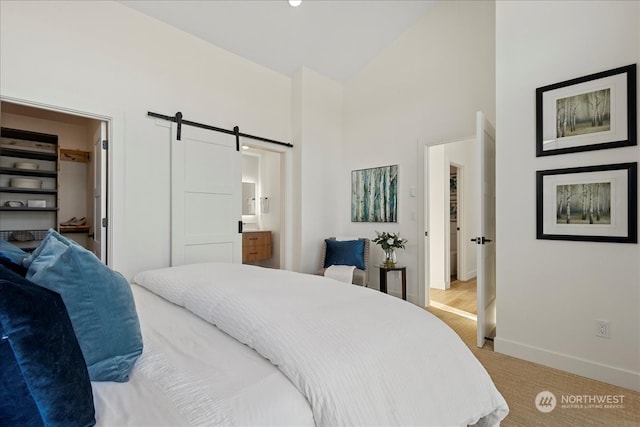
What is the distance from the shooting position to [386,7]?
11.4 ft

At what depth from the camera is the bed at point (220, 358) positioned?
58 cm

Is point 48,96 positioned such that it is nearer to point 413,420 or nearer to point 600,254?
point 413,420

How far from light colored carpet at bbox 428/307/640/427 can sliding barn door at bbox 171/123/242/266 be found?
2.72 meters

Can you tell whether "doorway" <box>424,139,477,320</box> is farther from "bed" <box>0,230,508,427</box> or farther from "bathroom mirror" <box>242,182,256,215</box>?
"bathroom mirror" <box>242,182,256,215</box>

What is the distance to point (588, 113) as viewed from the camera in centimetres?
216

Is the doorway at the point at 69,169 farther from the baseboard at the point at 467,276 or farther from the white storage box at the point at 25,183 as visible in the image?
the baseboard at the point at 467,276

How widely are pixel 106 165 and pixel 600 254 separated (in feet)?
12.9

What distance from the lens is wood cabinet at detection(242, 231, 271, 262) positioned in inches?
193

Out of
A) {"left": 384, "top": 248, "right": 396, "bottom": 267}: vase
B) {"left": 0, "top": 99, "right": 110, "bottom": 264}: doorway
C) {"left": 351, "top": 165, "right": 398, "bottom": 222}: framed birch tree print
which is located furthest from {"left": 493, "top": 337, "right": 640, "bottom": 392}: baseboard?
{"left": 0, "top": 99, "right": 110, "bottom": 264}: doorway

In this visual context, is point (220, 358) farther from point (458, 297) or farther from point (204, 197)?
point (458, 297)

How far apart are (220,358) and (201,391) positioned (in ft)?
0.57

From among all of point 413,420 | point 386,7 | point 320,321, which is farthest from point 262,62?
point 413,420

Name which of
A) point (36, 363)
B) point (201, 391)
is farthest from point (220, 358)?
point (36, 363)

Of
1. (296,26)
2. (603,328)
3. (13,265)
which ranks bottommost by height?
(603,328)
